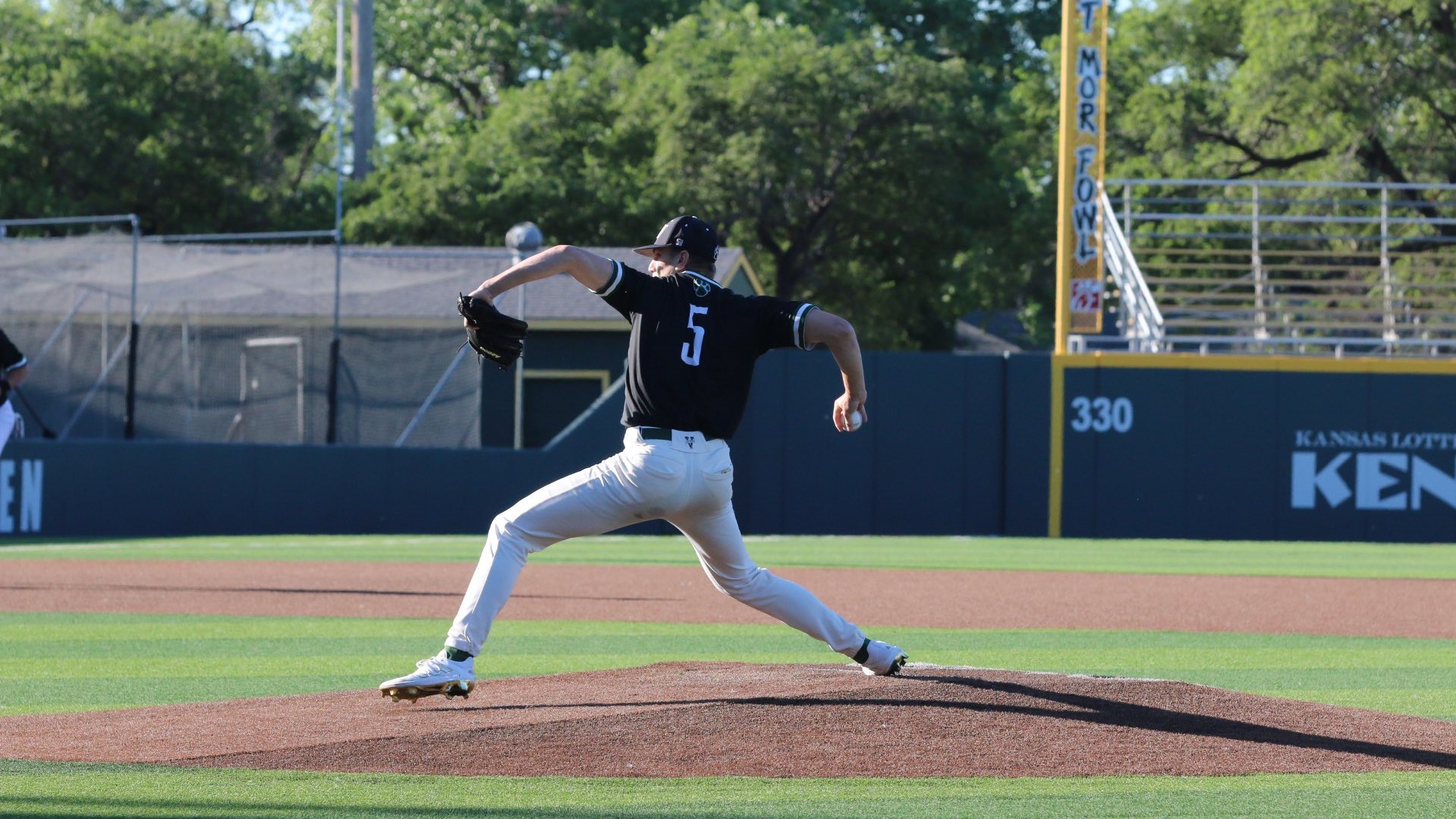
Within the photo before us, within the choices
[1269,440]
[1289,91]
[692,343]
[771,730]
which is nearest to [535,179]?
[1289,91]

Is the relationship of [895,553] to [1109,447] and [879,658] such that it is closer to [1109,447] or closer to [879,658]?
[1109,447]

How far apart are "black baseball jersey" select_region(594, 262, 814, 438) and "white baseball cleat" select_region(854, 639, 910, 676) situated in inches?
41.3

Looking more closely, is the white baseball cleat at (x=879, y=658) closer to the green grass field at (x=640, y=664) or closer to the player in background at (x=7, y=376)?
the green grass field at (x=640, y=664)

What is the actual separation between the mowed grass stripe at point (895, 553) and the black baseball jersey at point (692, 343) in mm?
8429

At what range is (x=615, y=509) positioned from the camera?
584cm

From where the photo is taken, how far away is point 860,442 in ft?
63.5

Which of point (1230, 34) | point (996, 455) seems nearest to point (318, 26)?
point (1230, 34)

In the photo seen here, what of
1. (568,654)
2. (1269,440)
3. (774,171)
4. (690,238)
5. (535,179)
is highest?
(774,171)

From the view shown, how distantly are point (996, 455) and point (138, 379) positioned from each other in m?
10.1

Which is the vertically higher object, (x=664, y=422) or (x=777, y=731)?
(x=664, y=422)

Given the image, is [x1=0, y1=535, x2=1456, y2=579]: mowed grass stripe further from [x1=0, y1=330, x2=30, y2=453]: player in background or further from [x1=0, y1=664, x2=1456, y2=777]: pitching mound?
[x1=0, y1=664, x2=1456, y2=777]: pitching mound

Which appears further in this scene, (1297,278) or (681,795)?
(1297,278)

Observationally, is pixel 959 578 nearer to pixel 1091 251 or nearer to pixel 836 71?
pixel 1091 251

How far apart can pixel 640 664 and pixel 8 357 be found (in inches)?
224
